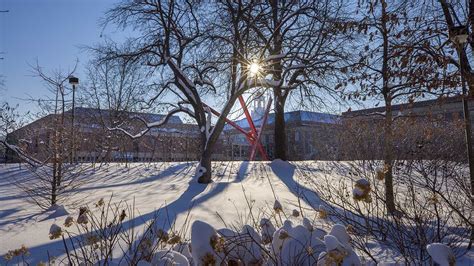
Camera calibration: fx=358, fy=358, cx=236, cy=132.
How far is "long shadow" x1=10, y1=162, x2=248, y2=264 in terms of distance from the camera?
428cm

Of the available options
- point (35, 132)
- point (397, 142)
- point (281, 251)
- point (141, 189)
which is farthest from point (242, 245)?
point (35, 132)

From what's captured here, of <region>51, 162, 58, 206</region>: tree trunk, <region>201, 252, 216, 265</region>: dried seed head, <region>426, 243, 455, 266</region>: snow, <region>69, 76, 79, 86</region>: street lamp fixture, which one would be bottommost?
<region>426, 243, 455, 266</region>: snow

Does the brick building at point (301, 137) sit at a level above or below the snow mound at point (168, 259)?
above

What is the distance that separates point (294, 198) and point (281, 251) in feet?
17.9

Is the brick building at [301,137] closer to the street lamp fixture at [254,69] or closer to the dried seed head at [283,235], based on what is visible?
the street lamp fixture at [254,69]

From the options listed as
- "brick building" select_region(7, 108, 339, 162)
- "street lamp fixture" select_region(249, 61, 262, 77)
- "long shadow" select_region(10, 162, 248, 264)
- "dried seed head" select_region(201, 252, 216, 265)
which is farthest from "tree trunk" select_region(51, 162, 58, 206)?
"street lamp fixture" select_region(249, 61, 262, 77)

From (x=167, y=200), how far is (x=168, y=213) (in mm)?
1628

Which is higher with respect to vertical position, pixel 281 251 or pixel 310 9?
pixel 310 9

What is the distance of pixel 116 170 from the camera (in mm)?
15234

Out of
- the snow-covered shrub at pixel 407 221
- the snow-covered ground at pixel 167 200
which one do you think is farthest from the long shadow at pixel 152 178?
the snow-covered shrub at pixel 407 221

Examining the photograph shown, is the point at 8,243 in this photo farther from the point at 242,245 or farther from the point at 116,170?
the point at 116,170

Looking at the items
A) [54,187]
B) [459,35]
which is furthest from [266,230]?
[54,187]

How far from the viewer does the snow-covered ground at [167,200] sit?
511cm

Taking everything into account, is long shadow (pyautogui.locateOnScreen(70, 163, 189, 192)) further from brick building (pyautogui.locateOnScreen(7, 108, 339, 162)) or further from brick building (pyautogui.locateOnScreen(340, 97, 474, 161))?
brick building (pyautogui.locateOnScreen(340, 97, 474, 161))
